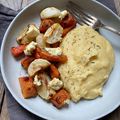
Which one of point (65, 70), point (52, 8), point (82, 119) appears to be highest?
point (52, 8)

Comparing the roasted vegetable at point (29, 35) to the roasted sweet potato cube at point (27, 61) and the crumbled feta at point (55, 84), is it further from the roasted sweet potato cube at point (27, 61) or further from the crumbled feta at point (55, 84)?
the crumbled feta at point (55, 84)

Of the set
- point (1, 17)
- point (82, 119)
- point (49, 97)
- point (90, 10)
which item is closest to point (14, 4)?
point (1, 17)

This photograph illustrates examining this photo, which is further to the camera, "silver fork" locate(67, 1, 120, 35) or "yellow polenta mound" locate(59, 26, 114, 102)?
"silver fork" locate(67, 1, 120, 35)

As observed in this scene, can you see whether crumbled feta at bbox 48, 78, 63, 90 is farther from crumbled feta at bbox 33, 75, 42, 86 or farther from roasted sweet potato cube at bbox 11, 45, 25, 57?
→ roasted sweet potato cube at bbox 11, 45, 25, 57

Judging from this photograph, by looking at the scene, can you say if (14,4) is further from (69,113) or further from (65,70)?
(69,113)

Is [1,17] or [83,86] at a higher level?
[1,17]

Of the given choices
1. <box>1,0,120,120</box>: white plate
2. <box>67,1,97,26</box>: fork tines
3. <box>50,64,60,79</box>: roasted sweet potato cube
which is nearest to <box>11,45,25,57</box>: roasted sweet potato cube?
<box>1,0,120,120</box>: white plate

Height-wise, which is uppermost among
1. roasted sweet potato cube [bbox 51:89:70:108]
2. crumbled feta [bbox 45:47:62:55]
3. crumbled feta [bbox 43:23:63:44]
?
crumbled feta [bbox 43:23:63:44]
